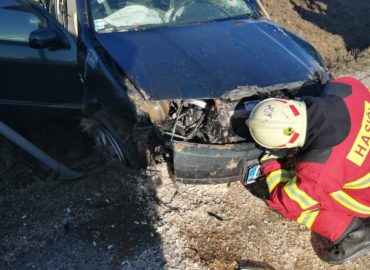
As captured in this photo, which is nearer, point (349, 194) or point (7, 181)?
point (349, 194)

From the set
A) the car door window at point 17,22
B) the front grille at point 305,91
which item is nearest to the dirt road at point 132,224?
the front grille at point 305,91

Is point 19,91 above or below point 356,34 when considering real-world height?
above

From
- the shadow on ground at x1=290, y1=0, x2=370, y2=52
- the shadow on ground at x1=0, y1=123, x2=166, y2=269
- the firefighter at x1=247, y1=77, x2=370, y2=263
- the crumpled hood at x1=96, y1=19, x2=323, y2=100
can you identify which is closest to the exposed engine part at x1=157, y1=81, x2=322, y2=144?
the crumpled hood at x1=96, y1=19, x2=323, y2=100

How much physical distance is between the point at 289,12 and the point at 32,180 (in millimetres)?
6461

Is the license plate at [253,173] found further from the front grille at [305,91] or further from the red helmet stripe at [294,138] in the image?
the front grille at [305,91]

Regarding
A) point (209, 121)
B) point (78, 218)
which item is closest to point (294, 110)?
point (209, 121)

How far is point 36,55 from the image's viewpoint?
12.6 feet

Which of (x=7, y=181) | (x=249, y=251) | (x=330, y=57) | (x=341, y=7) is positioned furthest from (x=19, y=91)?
(x=341, y=7)

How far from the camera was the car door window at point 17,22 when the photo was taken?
3.83 meters

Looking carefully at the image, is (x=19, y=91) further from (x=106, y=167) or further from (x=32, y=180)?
(x=106, y=167)

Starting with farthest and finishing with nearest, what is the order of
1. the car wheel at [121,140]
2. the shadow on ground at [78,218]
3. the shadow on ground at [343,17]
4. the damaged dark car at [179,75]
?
the shadow on ground at [343,17] → the car wheel at [121,140] → the damaged dark car at [179,75] → the shadow on ground at [78,218]

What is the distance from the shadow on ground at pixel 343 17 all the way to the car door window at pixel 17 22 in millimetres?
5787

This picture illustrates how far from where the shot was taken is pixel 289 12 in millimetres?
8625

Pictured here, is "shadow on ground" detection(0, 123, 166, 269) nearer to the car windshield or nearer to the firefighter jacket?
the firefighter jacket
